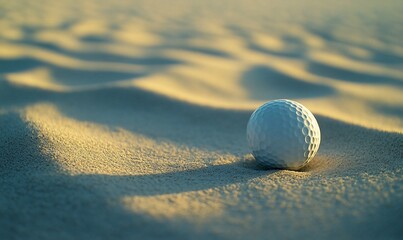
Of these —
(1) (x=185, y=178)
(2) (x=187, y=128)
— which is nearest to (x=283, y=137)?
(1) (x=185, y=178)

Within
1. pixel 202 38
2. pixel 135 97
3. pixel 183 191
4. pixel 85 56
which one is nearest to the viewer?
pixel 183 191

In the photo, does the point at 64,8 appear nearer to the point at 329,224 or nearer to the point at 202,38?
the point at 202,38

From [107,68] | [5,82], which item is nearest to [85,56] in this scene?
[107,68]

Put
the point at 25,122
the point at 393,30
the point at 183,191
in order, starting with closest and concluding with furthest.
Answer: the point at 183,191 → the point at 25,122 → the point at 393,30

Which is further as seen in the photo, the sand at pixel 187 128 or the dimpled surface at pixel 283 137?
the dimpled surface at pixel 283 137

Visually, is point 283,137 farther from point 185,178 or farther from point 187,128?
point 187,128
